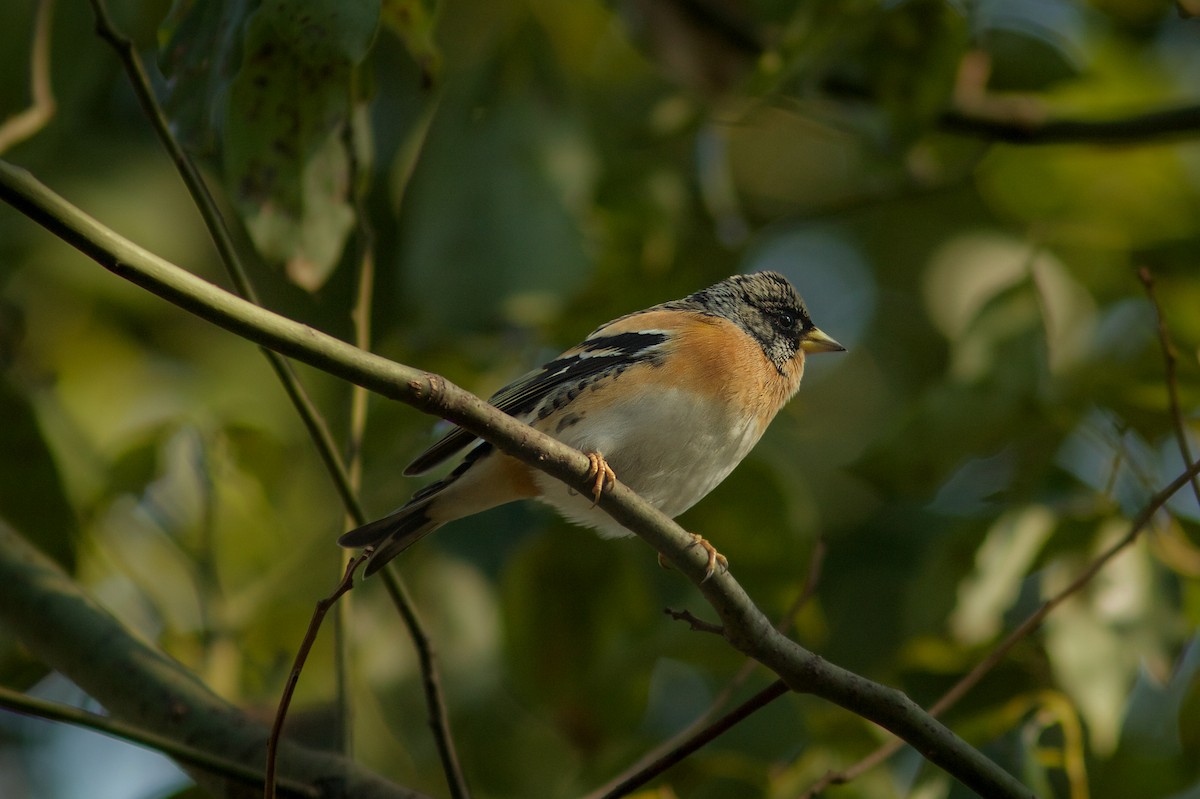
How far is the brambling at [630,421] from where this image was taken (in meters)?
3.23

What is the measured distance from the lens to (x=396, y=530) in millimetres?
3010

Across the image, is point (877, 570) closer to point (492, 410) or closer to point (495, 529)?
point (495, 529)

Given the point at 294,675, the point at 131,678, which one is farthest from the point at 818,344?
the point at 294,675

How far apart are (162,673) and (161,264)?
154cm

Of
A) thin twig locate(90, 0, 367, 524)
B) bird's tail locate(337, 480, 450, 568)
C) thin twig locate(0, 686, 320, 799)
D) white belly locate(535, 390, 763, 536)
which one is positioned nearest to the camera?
thin twig locate(0, 686, 320, 799)

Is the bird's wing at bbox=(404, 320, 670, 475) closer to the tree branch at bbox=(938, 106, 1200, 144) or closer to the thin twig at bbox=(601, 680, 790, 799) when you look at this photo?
the thin twig at bbox=(601, 680, 790, 799)

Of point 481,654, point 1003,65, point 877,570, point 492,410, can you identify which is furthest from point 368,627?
point 1003,65

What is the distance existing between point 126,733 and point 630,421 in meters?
1.61

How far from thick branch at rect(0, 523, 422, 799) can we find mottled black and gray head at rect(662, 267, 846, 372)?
2053 mm

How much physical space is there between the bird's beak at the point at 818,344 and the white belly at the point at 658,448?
0.75m

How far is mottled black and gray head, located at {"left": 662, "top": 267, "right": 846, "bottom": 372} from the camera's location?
4.07m

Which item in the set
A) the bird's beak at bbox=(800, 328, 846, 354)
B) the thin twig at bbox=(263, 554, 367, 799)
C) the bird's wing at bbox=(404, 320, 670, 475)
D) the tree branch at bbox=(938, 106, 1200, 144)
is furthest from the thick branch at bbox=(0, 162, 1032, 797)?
the tree branch at bbox=(938, 106, 1200, 144)

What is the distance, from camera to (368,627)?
420 cm

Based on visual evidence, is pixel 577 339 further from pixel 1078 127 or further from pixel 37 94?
pixel 1078 127
